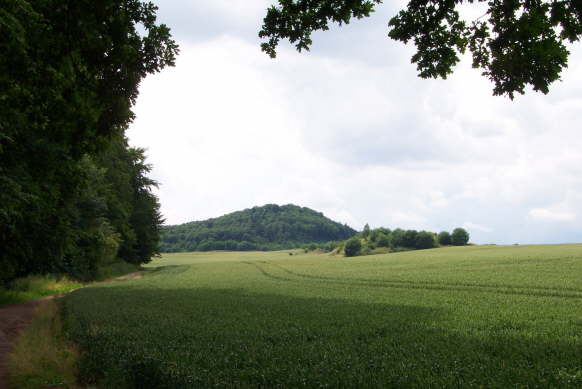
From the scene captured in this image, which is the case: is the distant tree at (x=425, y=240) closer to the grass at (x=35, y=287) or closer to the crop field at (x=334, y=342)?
the grass at (x=35, y=287)

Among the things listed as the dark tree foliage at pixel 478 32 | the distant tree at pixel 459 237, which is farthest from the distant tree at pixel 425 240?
the dark tree foliage at pixel 478 32

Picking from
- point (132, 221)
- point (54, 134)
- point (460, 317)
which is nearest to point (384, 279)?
point (460, 317)

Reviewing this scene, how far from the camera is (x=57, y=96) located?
1397cm

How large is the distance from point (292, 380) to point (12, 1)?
10372 millimetres

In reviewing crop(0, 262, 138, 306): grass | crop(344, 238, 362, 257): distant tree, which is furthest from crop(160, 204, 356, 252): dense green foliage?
crop(0, 262, 138, 306): grass

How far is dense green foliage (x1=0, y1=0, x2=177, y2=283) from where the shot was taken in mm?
11641

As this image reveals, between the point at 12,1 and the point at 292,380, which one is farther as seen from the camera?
the point at 12,1

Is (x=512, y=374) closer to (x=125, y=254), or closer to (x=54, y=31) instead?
(x=54, y=31)

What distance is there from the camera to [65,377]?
9219 millimetres

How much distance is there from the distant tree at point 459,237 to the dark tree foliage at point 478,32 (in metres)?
102

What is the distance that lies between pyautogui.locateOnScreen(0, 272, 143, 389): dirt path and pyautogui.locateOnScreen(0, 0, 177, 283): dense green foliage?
208cm

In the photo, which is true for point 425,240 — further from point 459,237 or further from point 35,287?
point 35,287

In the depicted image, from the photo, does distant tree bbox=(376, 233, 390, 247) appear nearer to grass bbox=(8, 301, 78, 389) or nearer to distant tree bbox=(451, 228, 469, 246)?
distant tree bbox=(451, 228, 469, 246)

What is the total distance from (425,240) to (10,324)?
100068 millimetres
